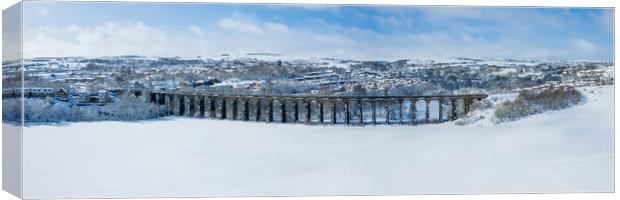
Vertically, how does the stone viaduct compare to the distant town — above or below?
below

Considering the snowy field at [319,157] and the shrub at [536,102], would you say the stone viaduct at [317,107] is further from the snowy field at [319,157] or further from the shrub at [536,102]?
the shrub at [536,102]

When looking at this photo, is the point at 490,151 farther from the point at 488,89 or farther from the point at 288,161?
the point at 288,161

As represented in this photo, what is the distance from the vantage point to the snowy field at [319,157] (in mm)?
12961

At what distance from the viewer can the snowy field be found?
1296 cm

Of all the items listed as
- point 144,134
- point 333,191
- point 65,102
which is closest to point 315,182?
point 333,191

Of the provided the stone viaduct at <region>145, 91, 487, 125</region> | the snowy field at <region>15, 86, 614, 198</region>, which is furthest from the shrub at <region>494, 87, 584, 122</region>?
the stone viaduct at <region>145, 91, 487, 125</region>

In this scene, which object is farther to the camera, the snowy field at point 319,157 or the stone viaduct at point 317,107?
the stone viaduct at point 317,107

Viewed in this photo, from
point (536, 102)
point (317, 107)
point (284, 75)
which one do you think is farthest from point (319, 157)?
point (536, 102)

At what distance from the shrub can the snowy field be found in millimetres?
97

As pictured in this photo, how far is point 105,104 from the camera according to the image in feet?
43.4

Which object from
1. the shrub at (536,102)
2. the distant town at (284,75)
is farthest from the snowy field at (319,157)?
the distant town at (284,75)

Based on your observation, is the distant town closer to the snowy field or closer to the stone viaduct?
the stone viaduct

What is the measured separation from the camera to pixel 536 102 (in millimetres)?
14211

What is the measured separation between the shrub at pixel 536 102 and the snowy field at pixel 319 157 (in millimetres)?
97
